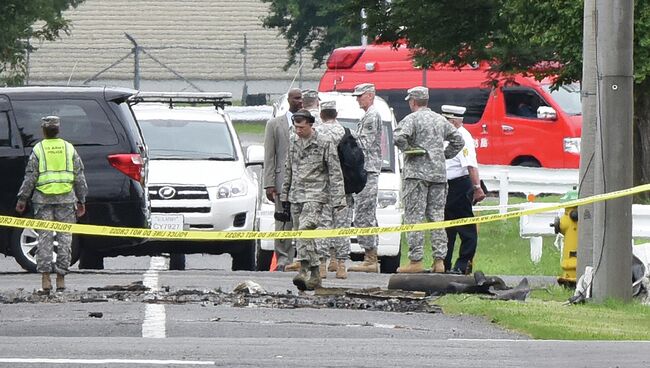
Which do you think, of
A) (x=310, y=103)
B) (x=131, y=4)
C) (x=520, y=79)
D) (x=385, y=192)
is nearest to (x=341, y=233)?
(x=310, y=103)

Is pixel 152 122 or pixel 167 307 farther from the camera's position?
pixel 152 122

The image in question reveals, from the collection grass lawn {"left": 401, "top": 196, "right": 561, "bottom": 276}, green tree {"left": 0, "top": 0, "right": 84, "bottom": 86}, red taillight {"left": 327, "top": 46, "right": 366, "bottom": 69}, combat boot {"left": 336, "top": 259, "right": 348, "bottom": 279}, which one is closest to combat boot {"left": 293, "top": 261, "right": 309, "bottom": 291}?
combat boot {"left": 336, "top": 259, "right": 348, "bottom": 279}

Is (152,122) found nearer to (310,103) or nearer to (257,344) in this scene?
(310,103)

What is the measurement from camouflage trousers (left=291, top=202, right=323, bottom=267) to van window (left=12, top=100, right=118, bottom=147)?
234cm

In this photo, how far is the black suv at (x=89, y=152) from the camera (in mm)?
17859

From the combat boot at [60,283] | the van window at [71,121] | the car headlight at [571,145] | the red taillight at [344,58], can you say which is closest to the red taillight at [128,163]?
the van window at [71,121]

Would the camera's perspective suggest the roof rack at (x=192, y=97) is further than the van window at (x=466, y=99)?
No

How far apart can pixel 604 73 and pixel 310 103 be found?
3.51 metres

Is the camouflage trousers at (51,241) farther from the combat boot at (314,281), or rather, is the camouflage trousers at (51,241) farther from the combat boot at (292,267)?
the combat boot at (292,267)

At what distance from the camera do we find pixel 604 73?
1529 centimetres

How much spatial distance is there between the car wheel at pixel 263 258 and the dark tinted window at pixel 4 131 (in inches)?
147

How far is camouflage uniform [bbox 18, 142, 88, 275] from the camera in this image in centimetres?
1595

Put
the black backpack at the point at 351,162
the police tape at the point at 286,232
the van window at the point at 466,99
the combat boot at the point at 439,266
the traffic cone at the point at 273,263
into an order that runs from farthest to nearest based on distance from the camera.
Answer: the van window at the point at 466,99 < the traffic cone at the point at 273,263 < the combat boot at the point at 439,266 < the black backpack at the point at 351,162 < the police tape at the point at 286,232

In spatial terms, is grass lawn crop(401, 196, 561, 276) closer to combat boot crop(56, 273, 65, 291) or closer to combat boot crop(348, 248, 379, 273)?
combat boot crop(348, 248, 379, 273)
